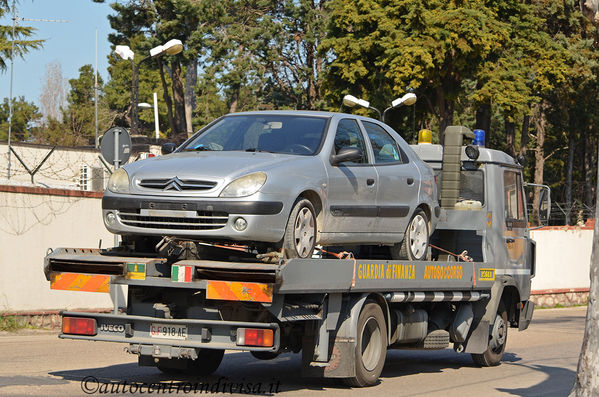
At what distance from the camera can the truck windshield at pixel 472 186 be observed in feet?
46.6

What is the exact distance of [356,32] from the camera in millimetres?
44219

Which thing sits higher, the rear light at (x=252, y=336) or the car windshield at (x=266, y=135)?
the car windshield at (x=266, y=135)

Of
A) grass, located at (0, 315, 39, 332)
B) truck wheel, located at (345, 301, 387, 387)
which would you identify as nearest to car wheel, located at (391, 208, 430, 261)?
truck wheel, located at (345, 301, 387, 387)

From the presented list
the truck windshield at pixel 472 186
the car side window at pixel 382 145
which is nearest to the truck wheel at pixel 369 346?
the car side window at pixel 382 145

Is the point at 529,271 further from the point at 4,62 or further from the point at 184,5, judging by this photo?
the point at 184,5

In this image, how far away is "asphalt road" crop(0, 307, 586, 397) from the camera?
1004 cm

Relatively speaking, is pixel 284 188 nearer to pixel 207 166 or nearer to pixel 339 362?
pixel 207 166

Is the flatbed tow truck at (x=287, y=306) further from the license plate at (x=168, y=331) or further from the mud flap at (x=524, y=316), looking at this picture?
the mud flap at (x=524, y=316)

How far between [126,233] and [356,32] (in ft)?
118

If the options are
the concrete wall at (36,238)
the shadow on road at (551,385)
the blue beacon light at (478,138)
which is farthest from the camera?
the concrete wall at (36,238)

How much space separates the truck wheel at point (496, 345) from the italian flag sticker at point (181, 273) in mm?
6136

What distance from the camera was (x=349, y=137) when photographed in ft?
35.6

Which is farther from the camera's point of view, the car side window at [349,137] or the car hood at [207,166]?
the car side window at [349,137]

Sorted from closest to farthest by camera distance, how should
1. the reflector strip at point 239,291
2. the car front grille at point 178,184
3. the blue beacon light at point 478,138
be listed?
1. the reflector strip at point 239,291
2. the car front grille at point 178,184
3. the blue beacon light at point 478,138
